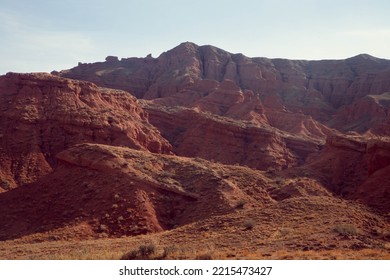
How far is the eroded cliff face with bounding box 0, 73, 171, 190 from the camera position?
1502 inches

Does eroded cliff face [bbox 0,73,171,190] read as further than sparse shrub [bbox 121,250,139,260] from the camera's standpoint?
Yes

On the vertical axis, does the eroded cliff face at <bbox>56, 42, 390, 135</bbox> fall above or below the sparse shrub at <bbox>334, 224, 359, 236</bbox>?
above

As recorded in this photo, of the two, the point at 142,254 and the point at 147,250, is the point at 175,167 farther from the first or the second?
the point at 142,254

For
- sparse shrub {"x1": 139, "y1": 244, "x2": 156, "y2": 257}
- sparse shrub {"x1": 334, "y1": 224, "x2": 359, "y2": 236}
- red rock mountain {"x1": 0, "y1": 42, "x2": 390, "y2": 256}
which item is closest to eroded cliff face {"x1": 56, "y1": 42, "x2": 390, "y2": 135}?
red rock mountain {"x1": 0, "y1": 42, "x2": 390, "y2": 256}

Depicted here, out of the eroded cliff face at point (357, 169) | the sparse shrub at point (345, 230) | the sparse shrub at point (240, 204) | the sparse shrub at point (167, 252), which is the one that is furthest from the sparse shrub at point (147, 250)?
the eroded cliff face at point (357, 169)

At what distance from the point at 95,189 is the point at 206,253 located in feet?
43.2

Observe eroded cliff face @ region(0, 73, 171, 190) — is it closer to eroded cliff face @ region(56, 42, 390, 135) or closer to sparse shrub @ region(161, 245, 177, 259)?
sparse shrub @ region(161, 245, 177, 259)

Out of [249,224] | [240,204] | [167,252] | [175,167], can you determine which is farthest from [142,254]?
[175,167]

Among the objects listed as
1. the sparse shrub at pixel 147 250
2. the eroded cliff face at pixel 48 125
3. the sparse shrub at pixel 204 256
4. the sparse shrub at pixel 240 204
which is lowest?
the sparse shrub at pixel 240 204

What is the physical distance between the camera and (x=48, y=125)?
41.8 metres

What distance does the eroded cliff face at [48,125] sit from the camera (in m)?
38.2

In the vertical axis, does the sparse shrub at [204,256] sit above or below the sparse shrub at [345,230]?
above

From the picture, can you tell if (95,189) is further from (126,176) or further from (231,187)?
(231,187)

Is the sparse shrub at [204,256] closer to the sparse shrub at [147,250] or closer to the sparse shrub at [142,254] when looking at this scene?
the sparse shrub at [142,254]
